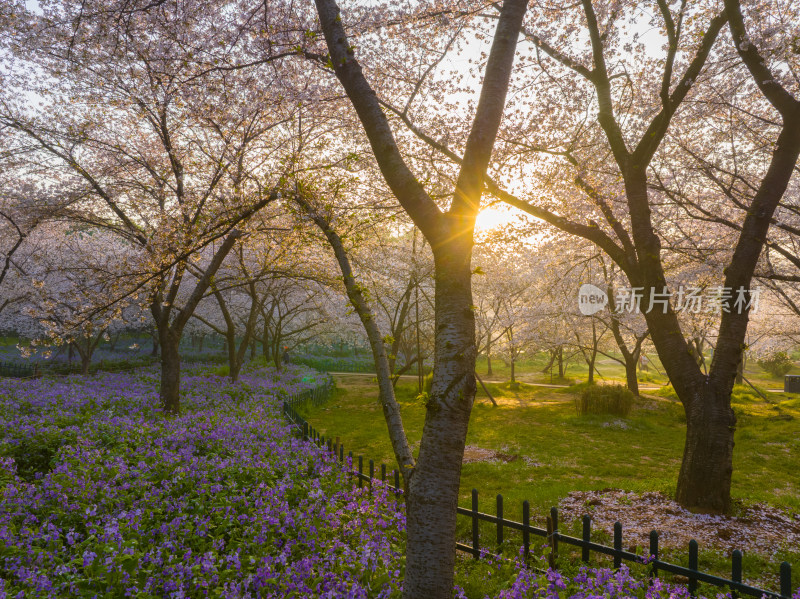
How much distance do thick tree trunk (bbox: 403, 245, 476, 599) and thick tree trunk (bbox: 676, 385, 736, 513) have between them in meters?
5.74

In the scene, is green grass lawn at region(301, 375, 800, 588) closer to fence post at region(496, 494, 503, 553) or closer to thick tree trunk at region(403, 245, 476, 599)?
fence post at region(496, 494, 503, 553)

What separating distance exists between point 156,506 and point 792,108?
10385 mm

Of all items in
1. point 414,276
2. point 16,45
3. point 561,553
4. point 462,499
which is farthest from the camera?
point 414,276

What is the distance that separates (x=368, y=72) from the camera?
32.9ft

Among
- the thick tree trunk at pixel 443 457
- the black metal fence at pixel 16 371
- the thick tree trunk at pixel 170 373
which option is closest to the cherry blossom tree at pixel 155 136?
the thick tree trunk at pixel 170 373

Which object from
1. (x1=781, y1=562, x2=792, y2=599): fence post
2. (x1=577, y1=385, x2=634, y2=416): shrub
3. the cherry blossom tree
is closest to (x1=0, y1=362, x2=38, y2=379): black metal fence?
the cherry blossom tree

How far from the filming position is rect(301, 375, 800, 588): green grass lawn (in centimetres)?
916

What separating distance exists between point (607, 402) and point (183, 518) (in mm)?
18419

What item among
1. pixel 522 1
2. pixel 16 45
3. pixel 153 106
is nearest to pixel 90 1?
pixel 153 106

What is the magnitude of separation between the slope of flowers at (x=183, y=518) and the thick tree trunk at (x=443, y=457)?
693mm

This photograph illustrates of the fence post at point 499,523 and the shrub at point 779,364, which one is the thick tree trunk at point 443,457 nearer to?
the fence post at point 499,523

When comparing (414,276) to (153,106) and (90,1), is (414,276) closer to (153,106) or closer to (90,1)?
(153,106)

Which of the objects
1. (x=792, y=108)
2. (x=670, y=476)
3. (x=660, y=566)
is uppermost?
(x=792, y=108)

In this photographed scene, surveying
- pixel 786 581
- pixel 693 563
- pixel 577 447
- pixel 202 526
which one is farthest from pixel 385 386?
pixel 577 447
